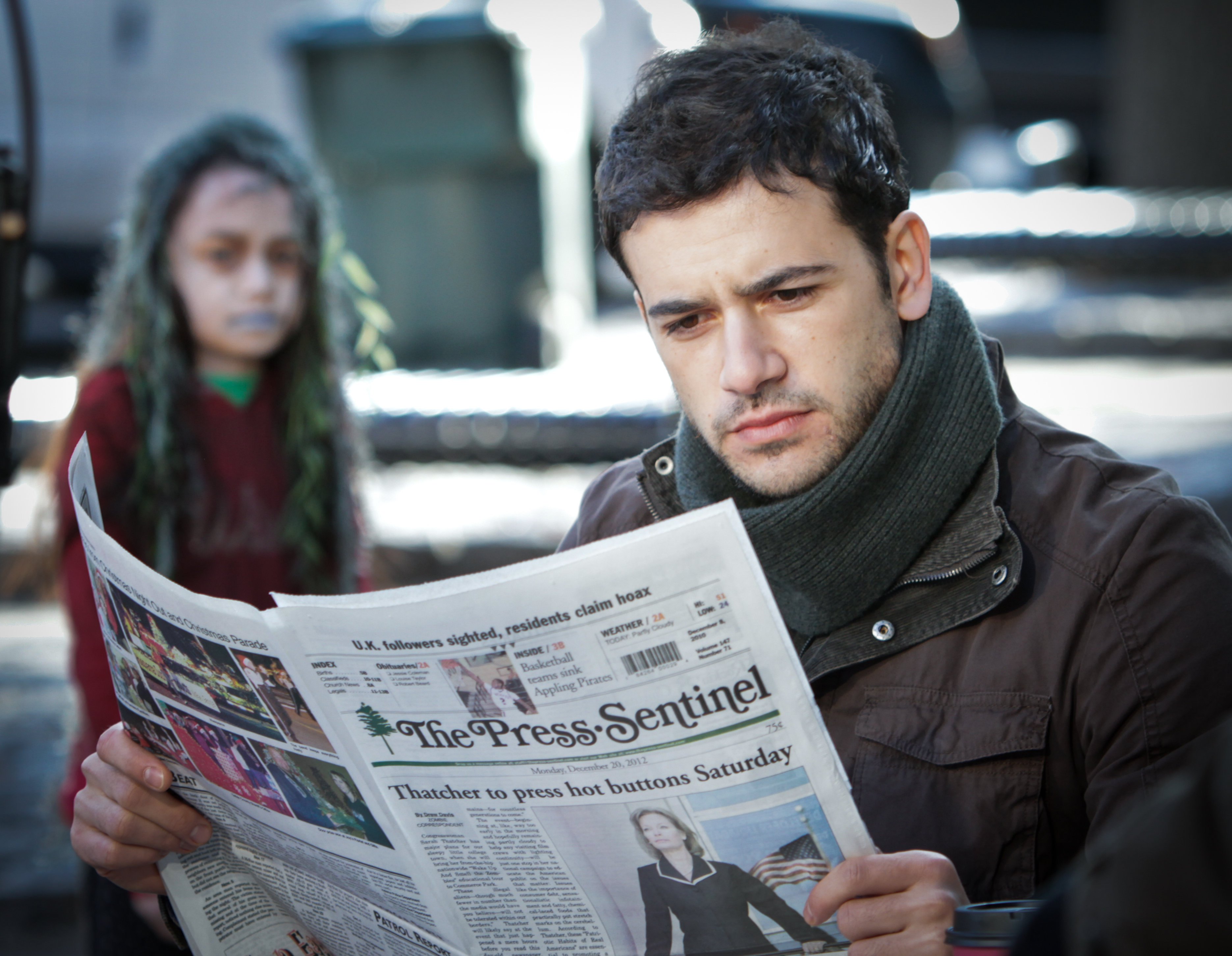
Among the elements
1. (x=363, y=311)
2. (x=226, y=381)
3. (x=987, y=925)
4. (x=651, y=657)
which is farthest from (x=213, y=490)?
(x=987, y=925)

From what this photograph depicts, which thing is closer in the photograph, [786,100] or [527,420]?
[786,100]

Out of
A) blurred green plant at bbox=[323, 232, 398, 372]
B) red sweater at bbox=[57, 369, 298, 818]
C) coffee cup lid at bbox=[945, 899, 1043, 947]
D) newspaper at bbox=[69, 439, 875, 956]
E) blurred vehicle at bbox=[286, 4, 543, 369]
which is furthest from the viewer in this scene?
blurred vehicle at bbox=[286, 4, 543, 369]

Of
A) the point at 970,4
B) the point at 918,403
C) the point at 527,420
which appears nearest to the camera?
the point at 918,403

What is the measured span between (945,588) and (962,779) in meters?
0.21

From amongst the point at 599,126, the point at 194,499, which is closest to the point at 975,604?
the point at 194,499

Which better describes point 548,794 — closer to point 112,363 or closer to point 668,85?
point 668,85

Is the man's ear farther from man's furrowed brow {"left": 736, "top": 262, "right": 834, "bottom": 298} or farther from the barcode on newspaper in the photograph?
the barcode on newspaper

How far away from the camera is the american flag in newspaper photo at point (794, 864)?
1164 mm

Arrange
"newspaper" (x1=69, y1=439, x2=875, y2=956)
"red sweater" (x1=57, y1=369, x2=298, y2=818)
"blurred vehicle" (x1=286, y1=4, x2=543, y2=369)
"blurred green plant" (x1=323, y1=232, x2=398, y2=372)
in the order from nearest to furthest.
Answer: "newspaper" (x1=69, y1=439, x2=875, y2=956) < "red sweater" (x1=57, y1=369, x2=298, y2=818) < "blurred green plant" (x1=323, y1=232, x2=398, y2=372) < "blurred vehicle" (x1=286, y1=4, x2=543, y2=369)

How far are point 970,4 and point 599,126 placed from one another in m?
14.4

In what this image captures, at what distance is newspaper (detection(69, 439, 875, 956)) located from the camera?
112 centimetres

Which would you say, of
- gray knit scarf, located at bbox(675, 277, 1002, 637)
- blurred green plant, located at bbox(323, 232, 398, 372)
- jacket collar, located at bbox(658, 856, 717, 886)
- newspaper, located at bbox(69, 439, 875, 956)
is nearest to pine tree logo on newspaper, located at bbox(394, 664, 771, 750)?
newspaper, located at bbox(69, 439, 875, 956)

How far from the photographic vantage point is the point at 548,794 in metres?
1.22

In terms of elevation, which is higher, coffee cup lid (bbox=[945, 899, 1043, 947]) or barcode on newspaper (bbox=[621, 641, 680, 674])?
barcode on newspaper (bbox=[621, 641, 680, 674])
